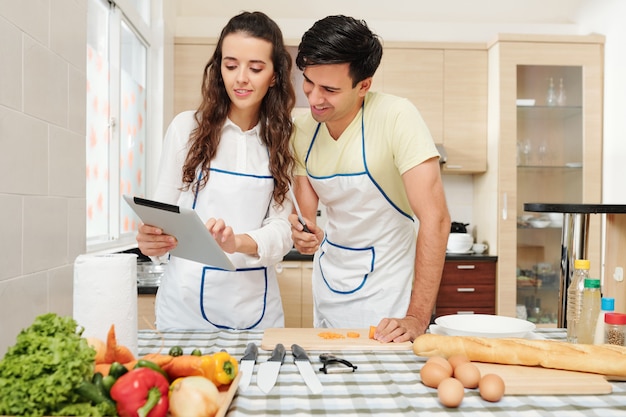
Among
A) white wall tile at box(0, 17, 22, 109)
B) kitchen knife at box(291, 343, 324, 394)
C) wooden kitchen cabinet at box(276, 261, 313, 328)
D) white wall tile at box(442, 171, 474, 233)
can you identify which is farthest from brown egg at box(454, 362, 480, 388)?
white wall tile at box(442, 171, 474, 233)

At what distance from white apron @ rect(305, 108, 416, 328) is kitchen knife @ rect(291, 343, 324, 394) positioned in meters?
0.60

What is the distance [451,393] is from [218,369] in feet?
1.22

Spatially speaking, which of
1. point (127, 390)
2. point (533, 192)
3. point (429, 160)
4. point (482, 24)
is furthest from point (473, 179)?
point (127, 390)

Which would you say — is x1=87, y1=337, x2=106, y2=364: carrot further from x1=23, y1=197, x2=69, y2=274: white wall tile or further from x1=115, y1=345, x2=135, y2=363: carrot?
x1=23, y1=197, x2=69, y2=274: white wall tile

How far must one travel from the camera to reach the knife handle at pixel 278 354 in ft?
3.80

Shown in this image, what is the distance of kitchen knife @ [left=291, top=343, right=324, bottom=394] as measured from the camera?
104 centimetres

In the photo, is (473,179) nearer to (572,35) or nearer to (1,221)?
(572,35)

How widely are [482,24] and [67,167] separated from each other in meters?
3.33

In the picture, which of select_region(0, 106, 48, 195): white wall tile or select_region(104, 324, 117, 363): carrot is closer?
select_region(104, 324, 117, 363): carrot

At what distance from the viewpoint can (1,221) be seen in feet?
4.29

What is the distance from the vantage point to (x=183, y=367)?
96 centimetres

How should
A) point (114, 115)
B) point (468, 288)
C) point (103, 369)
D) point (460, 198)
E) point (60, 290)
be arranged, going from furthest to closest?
point (460, 198) < point (468, 288) < point (114, 115) < point (60, 290) < point (103, 369)

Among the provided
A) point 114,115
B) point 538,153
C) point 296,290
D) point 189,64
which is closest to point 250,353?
point 114,115

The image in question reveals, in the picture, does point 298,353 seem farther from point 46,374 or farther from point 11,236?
point 11,236
